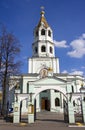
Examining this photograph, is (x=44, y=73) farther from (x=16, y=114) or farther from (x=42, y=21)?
(x=16, y=114)

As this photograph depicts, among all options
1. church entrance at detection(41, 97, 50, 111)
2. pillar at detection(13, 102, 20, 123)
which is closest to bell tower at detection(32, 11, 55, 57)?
church entrance at detection(41, 97, 50, 111)

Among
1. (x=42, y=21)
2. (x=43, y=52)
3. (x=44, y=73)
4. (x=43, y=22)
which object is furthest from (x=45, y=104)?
(x=42, y=21)

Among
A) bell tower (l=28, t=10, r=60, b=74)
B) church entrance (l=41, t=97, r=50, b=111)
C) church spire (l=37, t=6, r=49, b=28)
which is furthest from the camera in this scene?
church spire (l=37, t=6, r=49, b=28)

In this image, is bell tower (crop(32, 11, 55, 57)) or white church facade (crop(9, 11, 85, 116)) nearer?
white church facade (crop(9, 11, 85, 116))

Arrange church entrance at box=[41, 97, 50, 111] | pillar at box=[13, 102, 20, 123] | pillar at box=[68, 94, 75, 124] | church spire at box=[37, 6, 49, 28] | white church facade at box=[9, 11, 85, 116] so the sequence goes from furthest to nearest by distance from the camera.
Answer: church spire at box=[37, 6, 49, 28] < church entrance at box=[41, 97, 50, 111] < white church facade at box=[9, 11, 85, 116] < pillar at box=[13, 102, 20, 123] < pillar at box=[68, 94, 75, 124]

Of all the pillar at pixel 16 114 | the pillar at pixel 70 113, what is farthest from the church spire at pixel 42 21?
the pillar at pixel 16 114

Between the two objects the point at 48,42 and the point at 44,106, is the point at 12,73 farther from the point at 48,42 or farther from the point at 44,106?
the point at 48,42

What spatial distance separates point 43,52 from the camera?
39031 millimetres

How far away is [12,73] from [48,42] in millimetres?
18728

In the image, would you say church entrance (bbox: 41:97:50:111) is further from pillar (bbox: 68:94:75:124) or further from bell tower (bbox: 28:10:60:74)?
pillar (bbox: 68:94:75:124)

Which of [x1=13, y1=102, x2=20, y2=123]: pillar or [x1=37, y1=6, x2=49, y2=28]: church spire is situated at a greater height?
[x1=37, y1=6, x2=49, y2=28]: church spire

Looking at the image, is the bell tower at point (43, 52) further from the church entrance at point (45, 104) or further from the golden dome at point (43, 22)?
the church entrance at point (45, 104)

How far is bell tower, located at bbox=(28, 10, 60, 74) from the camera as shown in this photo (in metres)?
38.3

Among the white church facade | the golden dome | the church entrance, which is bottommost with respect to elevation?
the church entrance
